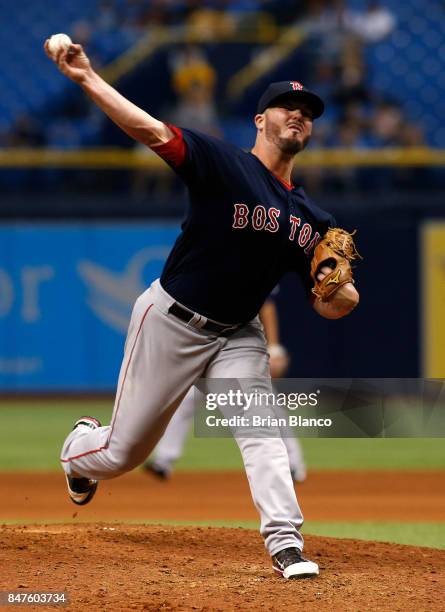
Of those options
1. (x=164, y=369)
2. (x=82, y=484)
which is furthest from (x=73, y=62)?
(x=82, y=484)

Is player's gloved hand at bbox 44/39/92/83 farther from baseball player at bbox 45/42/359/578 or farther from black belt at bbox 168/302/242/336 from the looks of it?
black belt at bbox 168/302/242/336

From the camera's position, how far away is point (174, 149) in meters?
4.20

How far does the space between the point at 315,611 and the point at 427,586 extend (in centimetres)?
66

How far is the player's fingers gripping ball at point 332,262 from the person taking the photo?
14.8ft

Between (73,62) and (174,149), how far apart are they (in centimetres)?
47

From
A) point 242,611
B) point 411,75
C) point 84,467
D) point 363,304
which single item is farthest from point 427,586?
point 411,75

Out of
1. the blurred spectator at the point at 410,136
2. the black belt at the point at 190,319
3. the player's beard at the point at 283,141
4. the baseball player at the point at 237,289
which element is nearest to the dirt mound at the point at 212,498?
the baseball player at the point at 237,289

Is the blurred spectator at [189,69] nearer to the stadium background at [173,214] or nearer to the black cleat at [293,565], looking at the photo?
the stadium background at [173,214]

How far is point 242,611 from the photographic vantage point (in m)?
3.77

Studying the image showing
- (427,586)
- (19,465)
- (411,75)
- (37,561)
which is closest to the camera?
(427,586)

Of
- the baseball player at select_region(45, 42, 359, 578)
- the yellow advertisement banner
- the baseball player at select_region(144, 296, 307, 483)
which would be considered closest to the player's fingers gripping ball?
the baseball player at select_region(45, 42, 359, 578)

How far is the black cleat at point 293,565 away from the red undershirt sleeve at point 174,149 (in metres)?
1.49

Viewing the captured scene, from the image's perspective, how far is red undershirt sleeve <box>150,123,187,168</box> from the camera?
419cm

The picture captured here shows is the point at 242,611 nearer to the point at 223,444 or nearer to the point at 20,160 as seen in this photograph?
the point at 223,444
